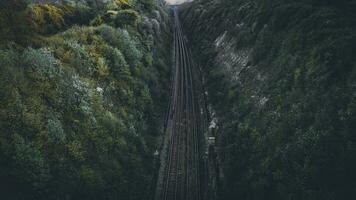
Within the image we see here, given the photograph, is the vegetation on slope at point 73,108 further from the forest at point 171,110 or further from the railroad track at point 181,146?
the railroad track at point 181,146

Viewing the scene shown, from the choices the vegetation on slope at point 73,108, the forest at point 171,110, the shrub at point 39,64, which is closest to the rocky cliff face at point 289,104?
the forest at point 171,110

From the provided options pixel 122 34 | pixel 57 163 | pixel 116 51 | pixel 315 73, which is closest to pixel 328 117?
pixel 315 73

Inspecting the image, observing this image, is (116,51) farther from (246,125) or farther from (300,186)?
(300,186)

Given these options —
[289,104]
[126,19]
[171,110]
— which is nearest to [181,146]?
[171,110]

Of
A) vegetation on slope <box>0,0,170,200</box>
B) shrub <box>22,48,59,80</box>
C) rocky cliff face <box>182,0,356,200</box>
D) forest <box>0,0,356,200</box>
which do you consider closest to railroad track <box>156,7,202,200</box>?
forest <box>0,0,356,200</box>

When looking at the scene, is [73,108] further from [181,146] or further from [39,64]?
[181,146]
